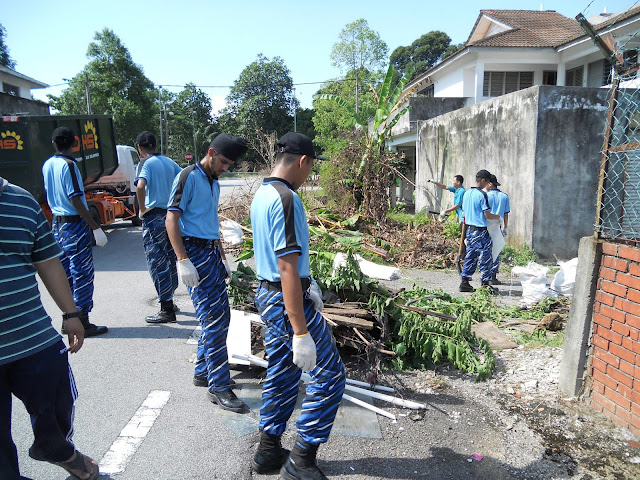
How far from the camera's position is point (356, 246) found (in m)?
7.95

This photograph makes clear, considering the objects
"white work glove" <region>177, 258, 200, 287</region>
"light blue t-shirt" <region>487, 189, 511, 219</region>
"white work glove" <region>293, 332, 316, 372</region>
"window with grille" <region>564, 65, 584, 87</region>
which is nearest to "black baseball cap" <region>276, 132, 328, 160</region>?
"white work glove" <region>293, 332, 316, 372</region>

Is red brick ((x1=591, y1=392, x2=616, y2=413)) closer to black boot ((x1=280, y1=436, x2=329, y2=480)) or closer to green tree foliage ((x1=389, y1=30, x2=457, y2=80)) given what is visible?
black boot ((x1=280, y1=436, x2=329, y2=480))

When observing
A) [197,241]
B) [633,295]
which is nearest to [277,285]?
[197,241]

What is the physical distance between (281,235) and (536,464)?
230 cm

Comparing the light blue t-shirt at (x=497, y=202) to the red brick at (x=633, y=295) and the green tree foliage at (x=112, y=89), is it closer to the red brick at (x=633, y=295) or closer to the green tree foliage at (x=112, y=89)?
the red brick at (x=633, y=295)

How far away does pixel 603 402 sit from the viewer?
11.5 feet

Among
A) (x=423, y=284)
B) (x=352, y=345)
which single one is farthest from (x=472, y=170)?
(x=352, y=345)

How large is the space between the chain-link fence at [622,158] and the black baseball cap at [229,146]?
2.93 m

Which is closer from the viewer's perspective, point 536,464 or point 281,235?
point 281,235

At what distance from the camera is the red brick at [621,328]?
3287 mm

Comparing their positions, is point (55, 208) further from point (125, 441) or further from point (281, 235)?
point (281, 235)

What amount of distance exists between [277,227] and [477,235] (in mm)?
5496

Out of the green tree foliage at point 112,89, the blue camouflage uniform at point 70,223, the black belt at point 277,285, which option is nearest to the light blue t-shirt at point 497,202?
the black belt at point 277,285

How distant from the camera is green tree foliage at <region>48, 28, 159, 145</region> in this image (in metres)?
31.5
